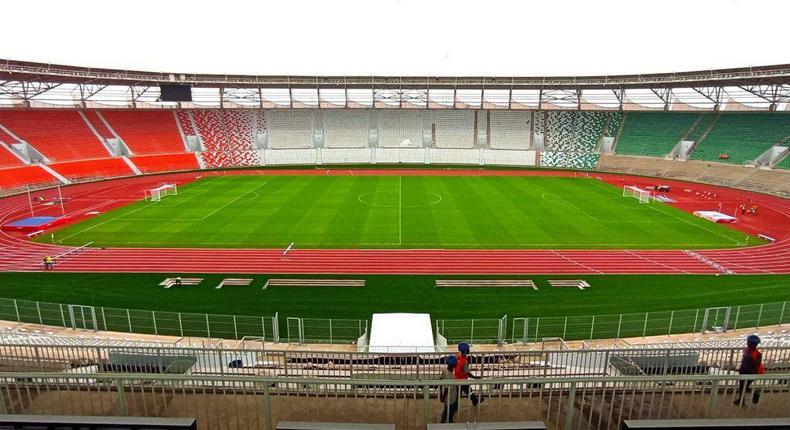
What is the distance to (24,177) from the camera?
37875mm

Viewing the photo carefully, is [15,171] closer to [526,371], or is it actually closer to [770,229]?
[526,371]

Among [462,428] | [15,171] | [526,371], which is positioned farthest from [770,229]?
[15,171]

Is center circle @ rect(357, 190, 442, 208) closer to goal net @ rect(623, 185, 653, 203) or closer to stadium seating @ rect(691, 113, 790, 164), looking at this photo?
goal net @ rect(623, 185, 653, 203)

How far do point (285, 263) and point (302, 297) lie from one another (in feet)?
13.2

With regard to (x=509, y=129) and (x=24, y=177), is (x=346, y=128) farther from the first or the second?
(x=24, y=177)

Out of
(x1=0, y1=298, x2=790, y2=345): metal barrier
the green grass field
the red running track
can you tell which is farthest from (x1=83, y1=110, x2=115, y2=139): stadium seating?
(x1=0, y1=298, x2=790, y2=345): metal barrier

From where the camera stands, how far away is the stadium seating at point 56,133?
42.0m

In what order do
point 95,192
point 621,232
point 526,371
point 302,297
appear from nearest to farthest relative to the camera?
1. point 526,371
2. point 302,297
3. point 621,232
4. point 95,192

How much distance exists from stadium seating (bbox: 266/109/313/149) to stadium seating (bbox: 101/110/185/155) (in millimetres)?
11157

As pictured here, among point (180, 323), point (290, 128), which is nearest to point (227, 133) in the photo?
point (290, 128)

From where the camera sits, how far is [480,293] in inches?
655

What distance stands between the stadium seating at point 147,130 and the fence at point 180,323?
129 ft

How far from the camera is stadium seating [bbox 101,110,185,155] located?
49.4m

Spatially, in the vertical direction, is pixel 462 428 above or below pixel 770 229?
above
